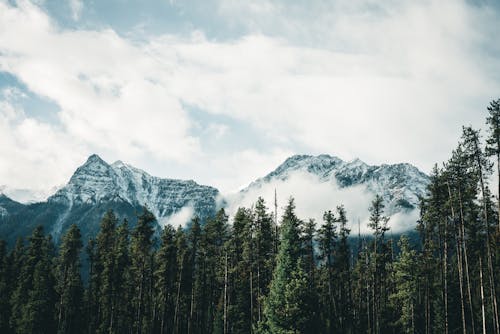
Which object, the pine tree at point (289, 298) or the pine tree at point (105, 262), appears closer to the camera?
the pine tree at point (289, 298)

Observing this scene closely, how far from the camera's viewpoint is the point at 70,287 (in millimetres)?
58344

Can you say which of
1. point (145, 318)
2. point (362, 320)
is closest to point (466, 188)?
point (362, 320)

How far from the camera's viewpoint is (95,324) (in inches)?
2406

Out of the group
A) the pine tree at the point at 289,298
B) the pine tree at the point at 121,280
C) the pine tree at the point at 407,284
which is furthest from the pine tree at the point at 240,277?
the pine tree at the point at 407,284

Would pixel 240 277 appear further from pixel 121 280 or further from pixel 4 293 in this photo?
pixel 4 293

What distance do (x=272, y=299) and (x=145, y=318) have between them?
3455 cm

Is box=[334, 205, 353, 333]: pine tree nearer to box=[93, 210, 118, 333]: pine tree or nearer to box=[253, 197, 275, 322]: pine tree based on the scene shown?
box=[253, 197, 275, 322]: pine tree

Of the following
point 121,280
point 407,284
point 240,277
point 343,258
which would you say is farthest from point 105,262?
point 407,284

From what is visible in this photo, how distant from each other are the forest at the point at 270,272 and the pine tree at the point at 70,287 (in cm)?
17

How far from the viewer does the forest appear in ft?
115

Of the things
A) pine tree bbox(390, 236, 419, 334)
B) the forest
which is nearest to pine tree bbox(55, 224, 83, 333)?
the forest

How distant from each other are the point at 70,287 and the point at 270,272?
29.7m

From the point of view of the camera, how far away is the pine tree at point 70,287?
178 ft

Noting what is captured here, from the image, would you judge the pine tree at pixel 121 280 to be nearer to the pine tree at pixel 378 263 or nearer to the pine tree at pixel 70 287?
the pine tree at pixel 70 287
